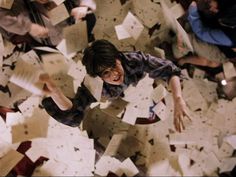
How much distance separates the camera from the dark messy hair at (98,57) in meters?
1.58

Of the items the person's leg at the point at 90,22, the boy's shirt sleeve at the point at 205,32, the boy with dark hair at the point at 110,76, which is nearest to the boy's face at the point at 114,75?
the boy with dark hair at the point at 110,76

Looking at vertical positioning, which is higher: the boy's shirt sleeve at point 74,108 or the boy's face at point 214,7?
the boy's face at point 214,7

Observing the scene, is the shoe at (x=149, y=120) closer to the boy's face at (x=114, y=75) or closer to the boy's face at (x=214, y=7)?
the boy's face at (x=114, y=75)

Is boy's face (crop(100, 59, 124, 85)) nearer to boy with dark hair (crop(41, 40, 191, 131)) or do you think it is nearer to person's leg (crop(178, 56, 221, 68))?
boy with dark hair (crop(41, 40, 191, 131))

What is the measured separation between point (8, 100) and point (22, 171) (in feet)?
0.80

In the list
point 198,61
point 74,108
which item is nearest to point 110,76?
point 74,108

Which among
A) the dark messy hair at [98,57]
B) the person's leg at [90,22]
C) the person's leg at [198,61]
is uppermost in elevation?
the person's leg at [90,22]

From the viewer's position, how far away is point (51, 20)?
1.58m

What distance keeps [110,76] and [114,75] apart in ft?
0.05

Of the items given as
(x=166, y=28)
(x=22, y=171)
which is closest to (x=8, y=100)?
(x=22, y=171)

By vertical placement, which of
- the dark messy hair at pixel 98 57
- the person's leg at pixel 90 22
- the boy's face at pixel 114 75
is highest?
the person's leg at pixel 90 22

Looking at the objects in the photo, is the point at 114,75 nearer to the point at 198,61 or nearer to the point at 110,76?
the point at 110,76

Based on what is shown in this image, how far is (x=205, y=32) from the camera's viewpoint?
1628mm

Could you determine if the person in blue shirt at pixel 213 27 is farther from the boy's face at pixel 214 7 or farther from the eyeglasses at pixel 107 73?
the eyeglasses at pixel 107 73
